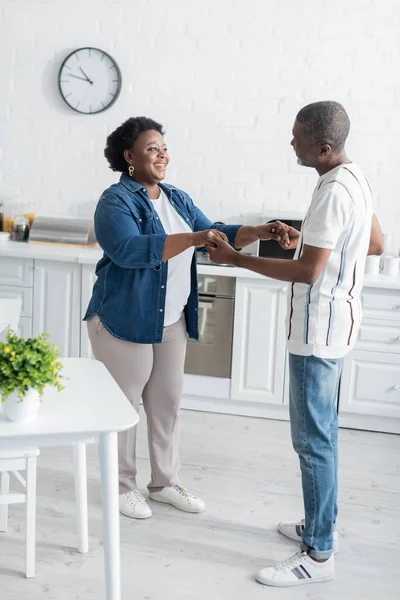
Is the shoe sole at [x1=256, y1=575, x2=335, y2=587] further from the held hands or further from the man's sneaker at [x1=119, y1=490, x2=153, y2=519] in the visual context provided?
the held hands

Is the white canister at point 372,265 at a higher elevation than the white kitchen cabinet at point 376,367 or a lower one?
higher

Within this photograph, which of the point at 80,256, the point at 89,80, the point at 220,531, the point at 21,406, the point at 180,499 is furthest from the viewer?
the point at 89,80

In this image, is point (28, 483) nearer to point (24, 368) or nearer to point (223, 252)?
point (24, 368)

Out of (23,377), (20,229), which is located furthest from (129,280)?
(20,229)

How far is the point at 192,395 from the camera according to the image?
Result: 414cm

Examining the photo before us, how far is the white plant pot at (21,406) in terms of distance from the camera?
1810mm

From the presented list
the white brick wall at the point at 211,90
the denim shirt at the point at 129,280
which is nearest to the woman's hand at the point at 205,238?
the denim shirt at the point at 129,280

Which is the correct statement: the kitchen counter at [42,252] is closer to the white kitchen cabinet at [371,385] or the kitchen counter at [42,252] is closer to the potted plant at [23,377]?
the white kitchen cabinet at [371,385]

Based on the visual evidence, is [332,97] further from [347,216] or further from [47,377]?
[47,377]

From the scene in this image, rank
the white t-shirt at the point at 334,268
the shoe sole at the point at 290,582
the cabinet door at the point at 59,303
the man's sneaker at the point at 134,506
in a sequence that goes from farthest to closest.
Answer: the cabinet door at the point at 59,303
the man's sneaker at the point at 134,506
the shoe sole at the point at 290,582
the white t-shirt at the point at 334,268

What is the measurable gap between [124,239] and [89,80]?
2220mm

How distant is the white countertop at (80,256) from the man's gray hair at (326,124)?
163 centimetres

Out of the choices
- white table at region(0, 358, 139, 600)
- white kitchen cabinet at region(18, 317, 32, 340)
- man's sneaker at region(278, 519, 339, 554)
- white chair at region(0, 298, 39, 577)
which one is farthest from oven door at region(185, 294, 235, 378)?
white table at region(0, 358, 139, 600)

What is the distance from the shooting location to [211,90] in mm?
4371
